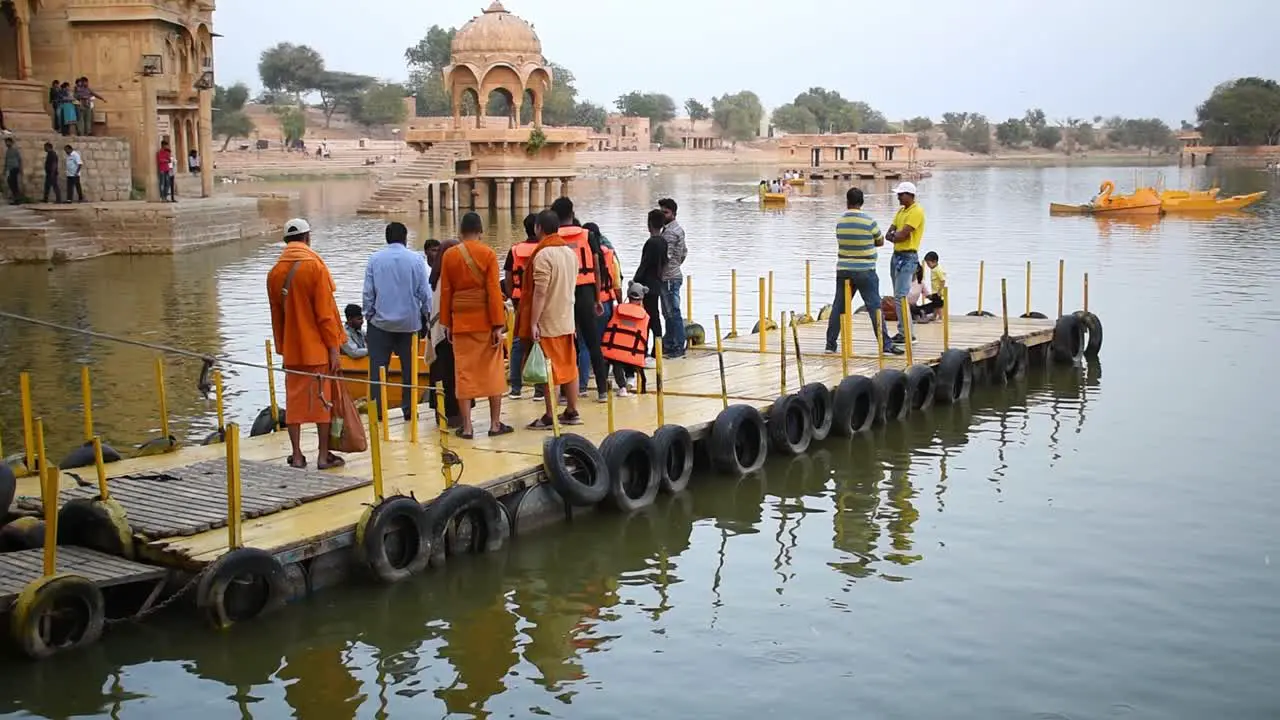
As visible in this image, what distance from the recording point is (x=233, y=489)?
26.2ft

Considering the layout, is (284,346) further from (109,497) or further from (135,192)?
(135,192)

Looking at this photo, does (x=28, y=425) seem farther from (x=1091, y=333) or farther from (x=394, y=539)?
(x=1091, y=333)

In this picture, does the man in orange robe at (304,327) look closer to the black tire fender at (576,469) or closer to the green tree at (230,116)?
the black tire fender at (576,469)

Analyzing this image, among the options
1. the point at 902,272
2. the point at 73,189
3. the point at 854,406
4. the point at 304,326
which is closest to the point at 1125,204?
the point at 73,189

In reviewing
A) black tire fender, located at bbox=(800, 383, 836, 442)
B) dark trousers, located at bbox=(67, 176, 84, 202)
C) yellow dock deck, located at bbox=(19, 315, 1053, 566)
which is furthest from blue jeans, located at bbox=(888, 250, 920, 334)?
dark trousers, located at bbox=(67, 176, 84, 202)

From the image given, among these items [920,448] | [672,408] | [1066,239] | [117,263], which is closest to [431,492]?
[672,408]

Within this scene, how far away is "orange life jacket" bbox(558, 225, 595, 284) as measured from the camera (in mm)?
11414

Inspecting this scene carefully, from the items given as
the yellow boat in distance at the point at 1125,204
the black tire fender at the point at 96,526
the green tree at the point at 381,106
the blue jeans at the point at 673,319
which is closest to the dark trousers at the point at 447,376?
the black tire fender at the point at 96,526

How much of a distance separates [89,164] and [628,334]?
23581 mm

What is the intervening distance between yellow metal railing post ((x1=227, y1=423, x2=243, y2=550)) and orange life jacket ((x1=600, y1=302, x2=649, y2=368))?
4515mm

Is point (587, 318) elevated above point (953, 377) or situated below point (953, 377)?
above

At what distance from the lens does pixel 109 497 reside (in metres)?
8.62

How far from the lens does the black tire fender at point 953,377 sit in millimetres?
14953

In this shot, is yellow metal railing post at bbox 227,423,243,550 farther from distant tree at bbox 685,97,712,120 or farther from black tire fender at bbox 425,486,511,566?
distant tree at bbox 685,97,712,120
